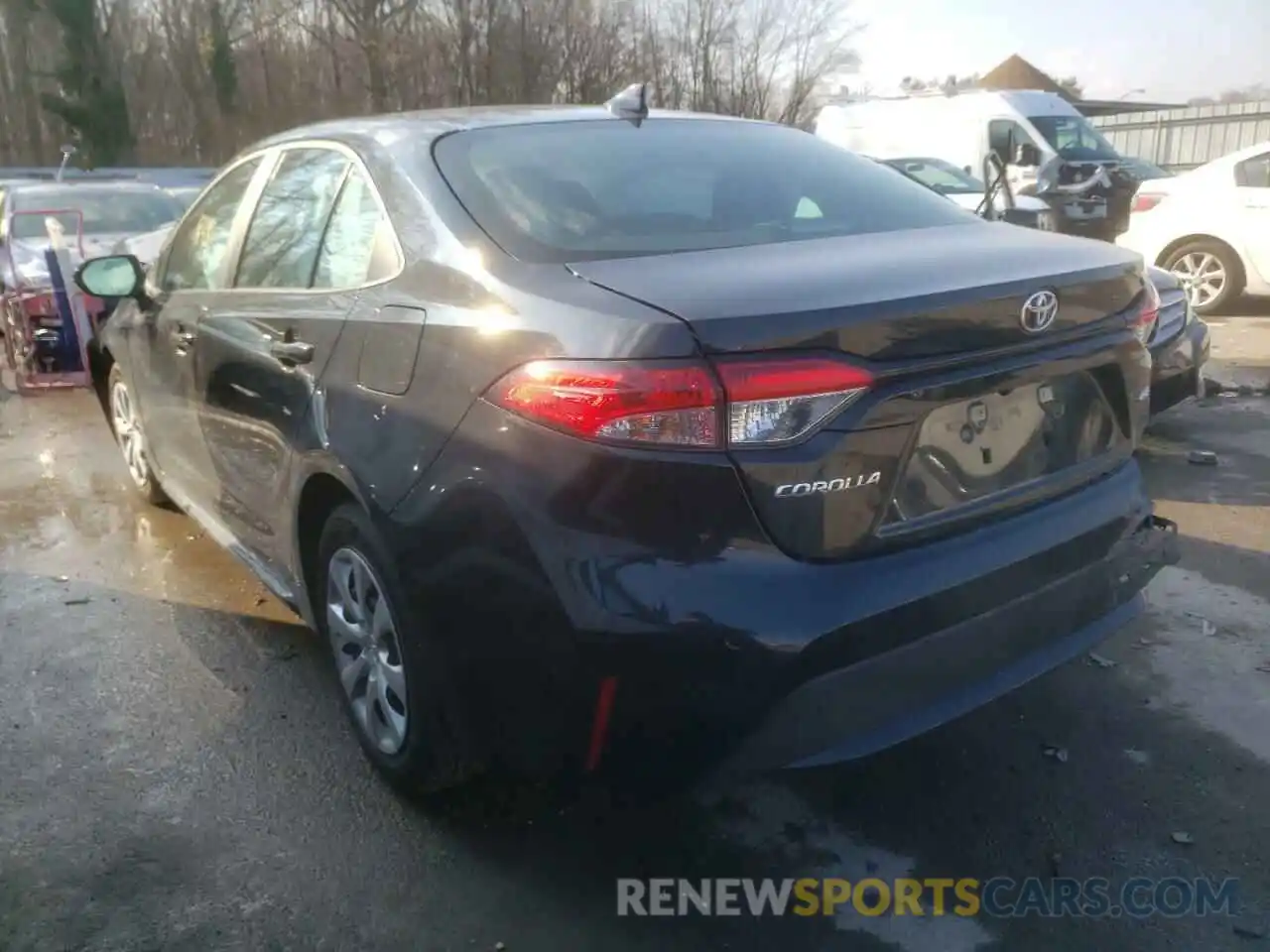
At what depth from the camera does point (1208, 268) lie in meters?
10.3

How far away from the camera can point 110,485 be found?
598 cm

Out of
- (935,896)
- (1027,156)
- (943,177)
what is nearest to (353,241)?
(935,896)

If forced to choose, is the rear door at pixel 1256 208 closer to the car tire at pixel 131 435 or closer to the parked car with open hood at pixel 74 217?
the car tire at pixel 131 435

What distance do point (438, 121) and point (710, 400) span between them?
157 centimetres

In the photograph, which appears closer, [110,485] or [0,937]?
[0,937]

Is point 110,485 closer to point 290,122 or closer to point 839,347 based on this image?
point 839,347

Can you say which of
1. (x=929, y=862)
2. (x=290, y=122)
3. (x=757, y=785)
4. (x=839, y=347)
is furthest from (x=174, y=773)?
(x=290, y=122)

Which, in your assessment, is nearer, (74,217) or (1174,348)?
(1174,348)

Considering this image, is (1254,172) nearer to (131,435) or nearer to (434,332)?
(131,435)

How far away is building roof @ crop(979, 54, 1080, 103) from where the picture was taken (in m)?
64.7

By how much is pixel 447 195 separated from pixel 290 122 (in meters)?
38.0

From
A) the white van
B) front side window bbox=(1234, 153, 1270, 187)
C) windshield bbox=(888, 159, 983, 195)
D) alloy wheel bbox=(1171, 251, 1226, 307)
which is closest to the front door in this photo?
alloy wheel bbox=(1171, 251, 1226, 307)

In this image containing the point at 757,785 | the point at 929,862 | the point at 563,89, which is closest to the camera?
the point at 929,862

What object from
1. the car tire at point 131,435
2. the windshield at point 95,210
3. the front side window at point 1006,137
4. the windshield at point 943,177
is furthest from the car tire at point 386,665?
the front side window at point 1006,137
